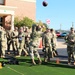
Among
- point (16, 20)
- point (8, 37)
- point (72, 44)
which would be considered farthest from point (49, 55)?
point (16, 20)

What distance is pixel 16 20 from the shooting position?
1815 inches

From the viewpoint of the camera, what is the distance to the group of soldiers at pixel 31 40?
47.4 feet

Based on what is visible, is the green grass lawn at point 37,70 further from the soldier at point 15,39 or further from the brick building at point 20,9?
the brick building at point 20,9

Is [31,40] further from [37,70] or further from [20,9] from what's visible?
[20,9]

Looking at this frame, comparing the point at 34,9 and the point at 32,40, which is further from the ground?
the point at 34,9

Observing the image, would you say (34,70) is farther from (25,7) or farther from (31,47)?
(25,7)

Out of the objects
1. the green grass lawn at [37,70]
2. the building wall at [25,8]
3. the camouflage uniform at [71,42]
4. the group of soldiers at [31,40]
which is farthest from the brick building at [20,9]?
the green grass lawn at [37,70]

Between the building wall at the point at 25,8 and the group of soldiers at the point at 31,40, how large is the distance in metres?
27.3

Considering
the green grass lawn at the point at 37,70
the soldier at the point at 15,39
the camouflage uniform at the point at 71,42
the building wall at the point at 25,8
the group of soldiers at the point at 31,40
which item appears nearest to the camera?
the green grass lawn at the point at 37,70

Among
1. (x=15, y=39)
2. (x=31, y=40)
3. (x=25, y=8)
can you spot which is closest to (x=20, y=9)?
(x=25, y=8)

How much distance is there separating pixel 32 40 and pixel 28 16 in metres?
34.8

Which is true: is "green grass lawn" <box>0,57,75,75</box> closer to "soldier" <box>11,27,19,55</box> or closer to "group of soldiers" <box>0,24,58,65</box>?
"group of soldiers" <box>0,24,58,65</box>

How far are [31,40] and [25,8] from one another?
34.2m

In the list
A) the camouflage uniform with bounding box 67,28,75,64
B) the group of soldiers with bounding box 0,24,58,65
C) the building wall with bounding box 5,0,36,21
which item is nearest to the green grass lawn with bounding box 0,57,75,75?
the group of soldiers with bounding box 0,24,58,65
